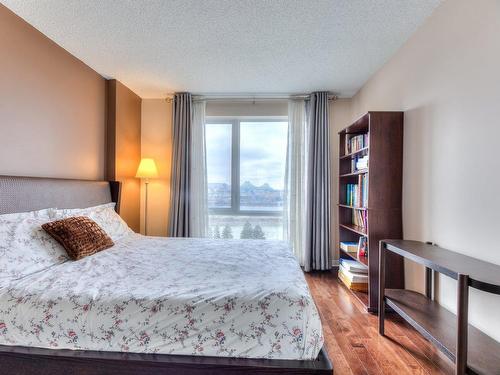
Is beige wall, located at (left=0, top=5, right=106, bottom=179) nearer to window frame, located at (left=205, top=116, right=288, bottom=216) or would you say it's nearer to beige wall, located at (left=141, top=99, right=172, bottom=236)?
beige wall, located at (left=141, top=99, right=172, bottom=236)

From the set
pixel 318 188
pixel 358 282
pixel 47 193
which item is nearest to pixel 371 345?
pixel 358 282

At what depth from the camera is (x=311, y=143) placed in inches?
139

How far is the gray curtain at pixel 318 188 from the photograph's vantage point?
3500mm

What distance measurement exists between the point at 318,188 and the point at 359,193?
2.45ft

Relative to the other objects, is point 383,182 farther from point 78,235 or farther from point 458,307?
point 78,235

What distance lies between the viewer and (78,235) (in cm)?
198

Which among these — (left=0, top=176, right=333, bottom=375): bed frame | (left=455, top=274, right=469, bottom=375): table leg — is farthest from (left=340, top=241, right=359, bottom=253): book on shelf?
(left=0, top=176, right=333, bottom=375): bed frame

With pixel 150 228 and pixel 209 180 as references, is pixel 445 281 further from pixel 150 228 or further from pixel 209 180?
pixel 150 228

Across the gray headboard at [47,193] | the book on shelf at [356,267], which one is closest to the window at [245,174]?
the book on shelf at [356,267]

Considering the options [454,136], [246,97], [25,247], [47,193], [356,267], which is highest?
[246,97]

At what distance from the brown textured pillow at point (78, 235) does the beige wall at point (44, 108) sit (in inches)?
23.3

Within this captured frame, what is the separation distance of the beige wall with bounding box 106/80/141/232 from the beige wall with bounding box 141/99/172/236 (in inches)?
4.2

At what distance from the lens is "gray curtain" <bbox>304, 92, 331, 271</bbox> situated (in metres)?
3.50

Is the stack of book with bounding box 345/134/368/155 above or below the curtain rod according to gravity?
below
